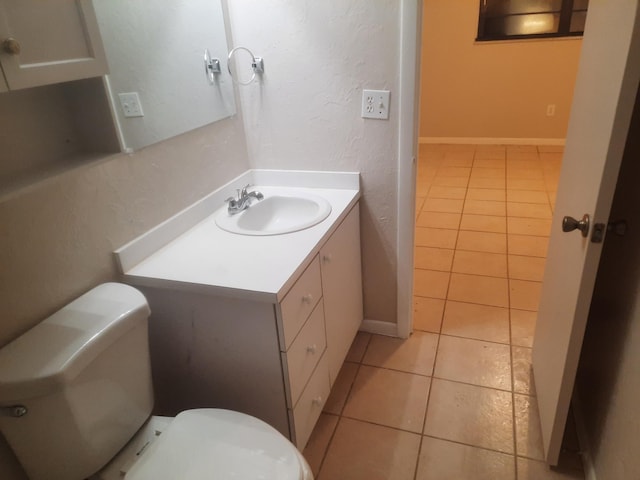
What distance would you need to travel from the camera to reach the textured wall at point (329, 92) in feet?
5.26

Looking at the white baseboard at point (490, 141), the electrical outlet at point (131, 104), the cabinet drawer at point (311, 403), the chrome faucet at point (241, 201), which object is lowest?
the cabinet drawer at point (311, 403)

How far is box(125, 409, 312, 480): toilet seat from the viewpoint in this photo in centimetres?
100

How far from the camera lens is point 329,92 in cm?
173

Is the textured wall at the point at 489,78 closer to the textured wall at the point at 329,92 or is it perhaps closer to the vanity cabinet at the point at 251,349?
the textured wall at the point at 329,92

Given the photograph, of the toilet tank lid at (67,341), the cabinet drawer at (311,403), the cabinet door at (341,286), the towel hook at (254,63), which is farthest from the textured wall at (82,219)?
the cabinet drawer at (311,403)

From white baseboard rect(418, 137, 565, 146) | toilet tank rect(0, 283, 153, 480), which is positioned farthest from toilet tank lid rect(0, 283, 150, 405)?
white baseboard rect(418, 137, 565, 146)

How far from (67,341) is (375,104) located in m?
1.29

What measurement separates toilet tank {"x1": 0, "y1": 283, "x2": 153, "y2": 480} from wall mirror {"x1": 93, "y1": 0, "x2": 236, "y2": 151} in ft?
1.73

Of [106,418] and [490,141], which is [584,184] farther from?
[490,141]

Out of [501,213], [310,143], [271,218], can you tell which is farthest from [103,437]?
[501,213]

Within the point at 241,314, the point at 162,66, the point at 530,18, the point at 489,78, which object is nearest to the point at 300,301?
the point at 241,314

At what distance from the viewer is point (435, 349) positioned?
2027 millimetres

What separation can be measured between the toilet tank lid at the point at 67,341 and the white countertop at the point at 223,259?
0.13 m

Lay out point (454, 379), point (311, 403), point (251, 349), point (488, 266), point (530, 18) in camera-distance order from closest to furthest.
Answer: point (251, 349), point (311, 403), point (454, 379), point (488, 266), point (530, 18)
